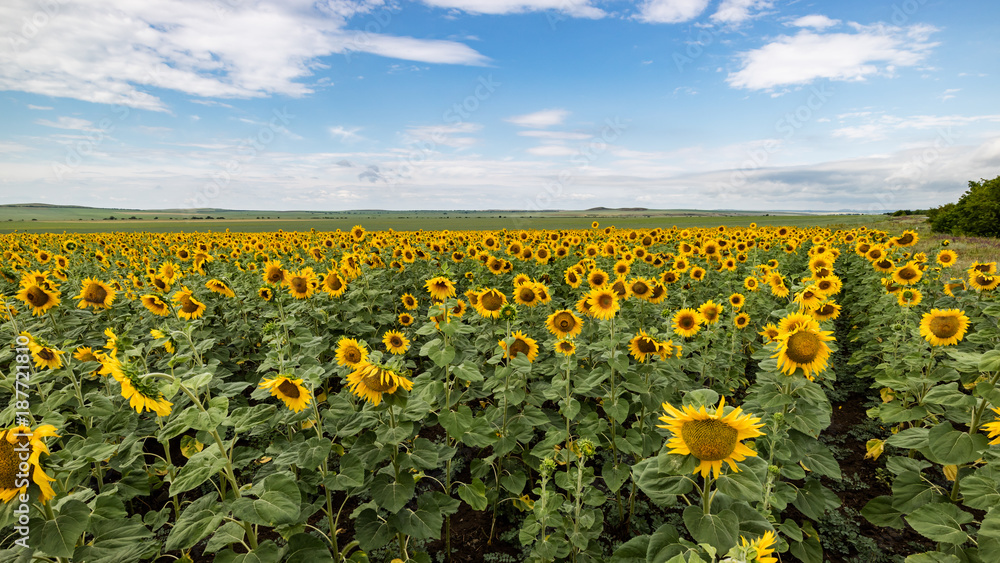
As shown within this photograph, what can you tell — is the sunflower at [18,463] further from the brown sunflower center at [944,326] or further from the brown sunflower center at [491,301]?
the brown sunflower center at [944,326]

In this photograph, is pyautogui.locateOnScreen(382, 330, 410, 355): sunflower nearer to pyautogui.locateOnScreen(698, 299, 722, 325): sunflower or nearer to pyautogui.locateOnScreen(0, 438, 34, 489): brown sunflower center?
pyautogui.locateOnScreen(0, 438, 34, 489): brown sunflower center

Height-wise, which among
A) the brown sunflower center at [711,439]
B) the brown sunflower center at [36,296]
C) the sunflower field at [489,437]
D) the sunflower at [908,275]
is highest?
the sunflower at [908,275]

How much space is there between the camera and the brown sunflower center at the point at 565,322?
4.69 metres

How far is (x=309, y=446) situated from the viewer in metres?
3.23

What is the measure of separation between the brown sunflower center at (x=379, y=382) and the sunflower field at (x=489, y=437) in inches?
0.6

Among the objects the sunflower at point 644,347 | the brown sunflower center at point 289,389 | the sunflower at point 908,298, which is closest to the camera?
the brown sunflower center at point 289,389

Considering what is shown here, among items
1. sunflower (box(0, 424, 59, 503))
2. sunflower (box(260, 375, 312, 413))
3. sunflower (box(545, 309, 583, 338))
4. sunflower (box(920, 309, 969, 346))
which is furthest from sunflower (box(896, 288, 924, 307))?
sunflower (box(0, 424, 59, 503))

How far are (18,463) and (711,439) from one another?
359 cm

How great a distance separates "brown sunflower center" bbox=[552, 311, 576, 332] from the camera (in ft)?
15.4

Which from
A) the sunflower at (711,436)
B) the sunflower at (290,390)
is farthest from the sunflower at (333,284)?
the sunflower at (711,436)

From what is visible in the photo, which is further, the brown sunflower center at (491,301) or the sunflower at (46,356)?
the brown sunflower center at (491,301)

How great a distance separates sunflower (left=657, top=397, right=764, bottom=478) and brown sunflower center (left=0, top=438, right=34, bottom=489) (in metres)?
3.34

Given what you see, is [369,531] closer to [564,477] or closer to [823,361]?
[564,477]

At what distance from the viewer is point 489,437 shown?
12.6 feet
